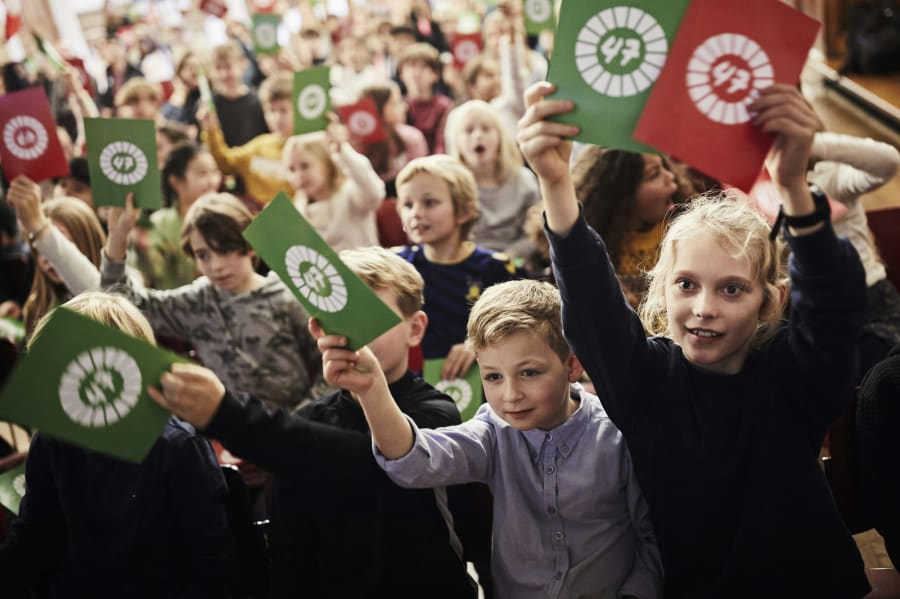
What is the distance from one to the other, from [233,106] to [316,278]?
191 inches

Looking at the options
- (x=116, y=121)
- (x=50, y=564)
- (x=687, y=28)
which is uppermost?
(x=687, y=28)

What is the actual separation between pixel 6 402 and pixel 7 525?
739mm

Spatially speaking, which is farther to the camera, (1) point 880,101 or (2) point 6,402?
(1) point 880,101

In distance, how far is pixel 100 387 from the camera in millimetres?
1238

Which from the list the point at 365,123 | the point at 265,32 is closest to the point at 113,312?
the point at 365,123

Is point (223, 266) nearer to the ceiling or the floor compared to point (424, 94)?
nearer to the floor

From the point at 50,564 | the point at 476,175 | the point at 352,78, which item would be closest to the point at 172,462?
the point at 50,564

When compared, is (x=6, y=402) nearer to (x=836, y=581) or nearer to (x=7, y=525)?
(x=7, y=525)

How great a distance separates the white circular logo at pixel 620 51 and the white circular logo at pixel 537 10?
12.2 feet

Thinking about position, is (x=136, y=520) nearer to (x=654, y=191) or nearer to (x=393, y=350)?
(x=393, y=350)

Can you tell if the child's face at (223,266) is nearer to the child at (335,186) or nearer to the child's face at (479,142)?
the child at (335,186)

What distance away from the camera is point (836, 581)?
1426mm

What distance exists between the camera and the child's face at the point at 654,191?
9.39ft

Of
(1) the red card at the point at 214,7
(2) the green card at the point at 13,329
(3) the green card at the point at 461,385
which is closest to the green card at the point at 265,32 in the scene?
(1) the red card at the point at 214,7
